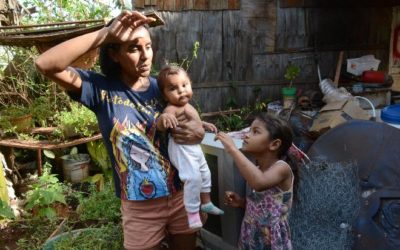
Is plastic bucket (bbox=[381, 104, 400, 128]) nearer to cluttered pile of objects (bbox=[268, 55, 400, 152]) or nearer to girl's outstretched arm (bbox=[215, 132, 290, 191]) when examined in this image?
cluttered pile of objects (bbox=[268, 55, 400, 152])

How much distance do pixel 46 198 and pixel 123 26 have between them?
257cm

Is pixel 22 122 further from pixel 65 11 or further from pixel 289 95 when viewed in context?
pixel 289 95

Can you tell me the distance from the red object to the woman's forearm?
5.10 meters

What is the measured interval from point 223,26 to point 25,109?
2.84 meters

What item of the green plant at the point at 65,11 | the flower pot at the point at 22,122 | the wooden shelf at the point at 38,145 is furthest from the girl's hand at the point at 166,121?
the green plant at the point at 65,11

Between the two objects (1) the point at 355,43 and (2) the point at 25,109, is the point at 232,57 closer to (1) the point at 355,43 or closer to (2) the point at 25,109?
(1) the point at 355,43

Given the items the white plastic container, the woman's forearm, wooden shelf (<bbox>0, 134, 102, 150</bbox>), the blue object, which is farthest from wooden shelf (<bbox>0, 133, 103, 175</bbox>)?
the white plastic container

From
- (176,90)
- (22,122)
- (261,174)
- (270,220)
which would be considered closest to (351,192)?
(270,220)

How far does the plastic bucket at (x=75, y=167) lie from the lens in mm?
4559

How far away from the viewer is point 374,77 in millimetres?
5699

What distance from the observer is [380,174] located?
222cm

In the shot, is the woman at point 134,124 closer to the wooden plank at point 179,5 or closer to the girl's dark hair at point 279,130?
the girl's dark hair at point 279,130

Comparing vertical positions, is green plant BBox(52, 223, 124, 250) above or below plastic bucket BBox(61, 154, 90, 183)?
above

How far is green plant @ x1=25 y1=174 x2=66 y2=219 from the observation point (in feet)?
11.9
